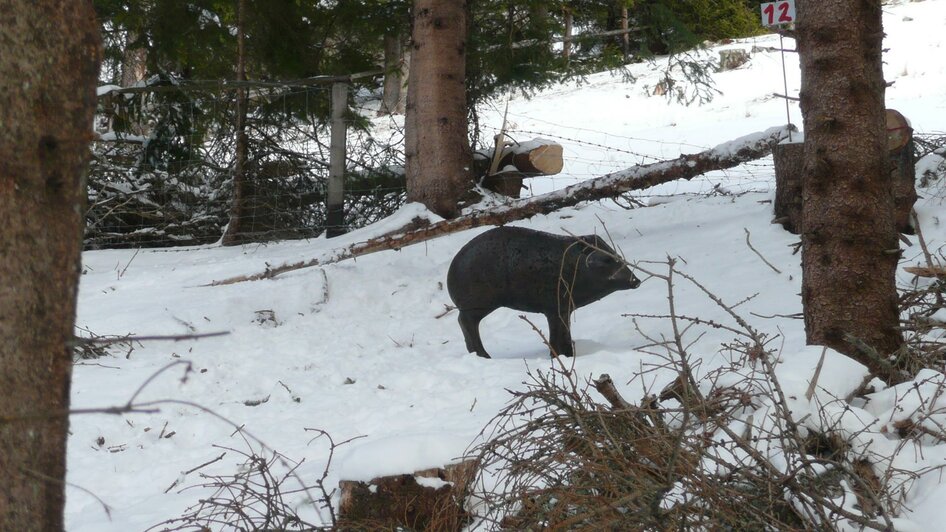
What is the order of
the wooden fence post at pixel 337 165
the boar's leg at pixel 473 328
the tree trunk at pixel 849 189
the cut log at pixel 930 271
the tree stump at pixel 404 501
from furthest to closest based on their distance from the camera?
1. the wooden fence post at pixel 337 165
2. the boar's leg at pixel 473 328
3. the cut log at pixel 930 271
4. the tree trunk at pixel 849 189
5. the tree stump at pixel 404 501

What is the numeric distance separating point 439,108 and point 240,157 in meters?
2.53

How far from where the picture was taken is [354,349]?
6484 millimetres

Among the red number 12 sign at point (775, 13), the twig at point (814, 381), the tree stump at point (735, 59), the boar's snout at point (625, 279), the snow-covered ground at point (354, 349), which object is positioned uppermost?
the tree stump at point (735, 59)

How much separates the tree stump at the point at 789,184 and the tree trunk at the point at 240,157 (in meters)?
5.69

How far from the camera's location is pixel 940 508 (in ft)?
9.66

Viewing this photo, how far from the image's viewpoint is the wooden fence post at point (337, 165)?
984cm

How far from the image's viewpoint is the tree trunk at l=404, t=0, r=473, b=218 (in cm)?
896

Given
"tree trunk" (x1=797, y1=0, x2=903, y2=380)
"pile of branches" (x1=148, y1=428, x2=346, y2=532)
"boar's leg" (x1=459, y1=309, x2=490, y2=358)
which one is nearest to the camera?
"pile of branches" (x1=148, y1=428, x2=346, y2=532)

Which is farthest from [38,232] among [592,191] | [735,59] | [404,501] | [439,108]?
[735,59]

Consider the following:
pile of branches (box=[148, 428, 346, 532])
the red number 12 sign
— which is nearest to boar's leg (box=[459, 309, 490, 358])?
pile of branches (box=[148, 428, 346, 532])

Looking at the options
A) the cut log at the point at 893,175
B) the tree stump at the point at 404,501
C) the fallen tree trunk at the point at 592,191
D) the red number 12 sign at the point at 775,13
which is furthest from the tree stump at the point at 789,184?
the tree stump at the point at 404,501

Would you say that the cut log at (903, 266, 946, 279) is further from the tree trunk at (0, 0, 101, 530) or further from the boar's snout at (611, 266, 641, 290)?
the tree trunk at (0, 0, 101, 530)

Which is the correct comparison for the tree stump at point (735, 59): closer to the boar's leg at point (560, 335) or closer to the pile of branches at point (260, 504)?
the boar's leg at point (560, 335)

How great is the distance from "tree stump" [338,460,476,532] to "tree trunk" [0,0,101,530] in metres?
1.53
